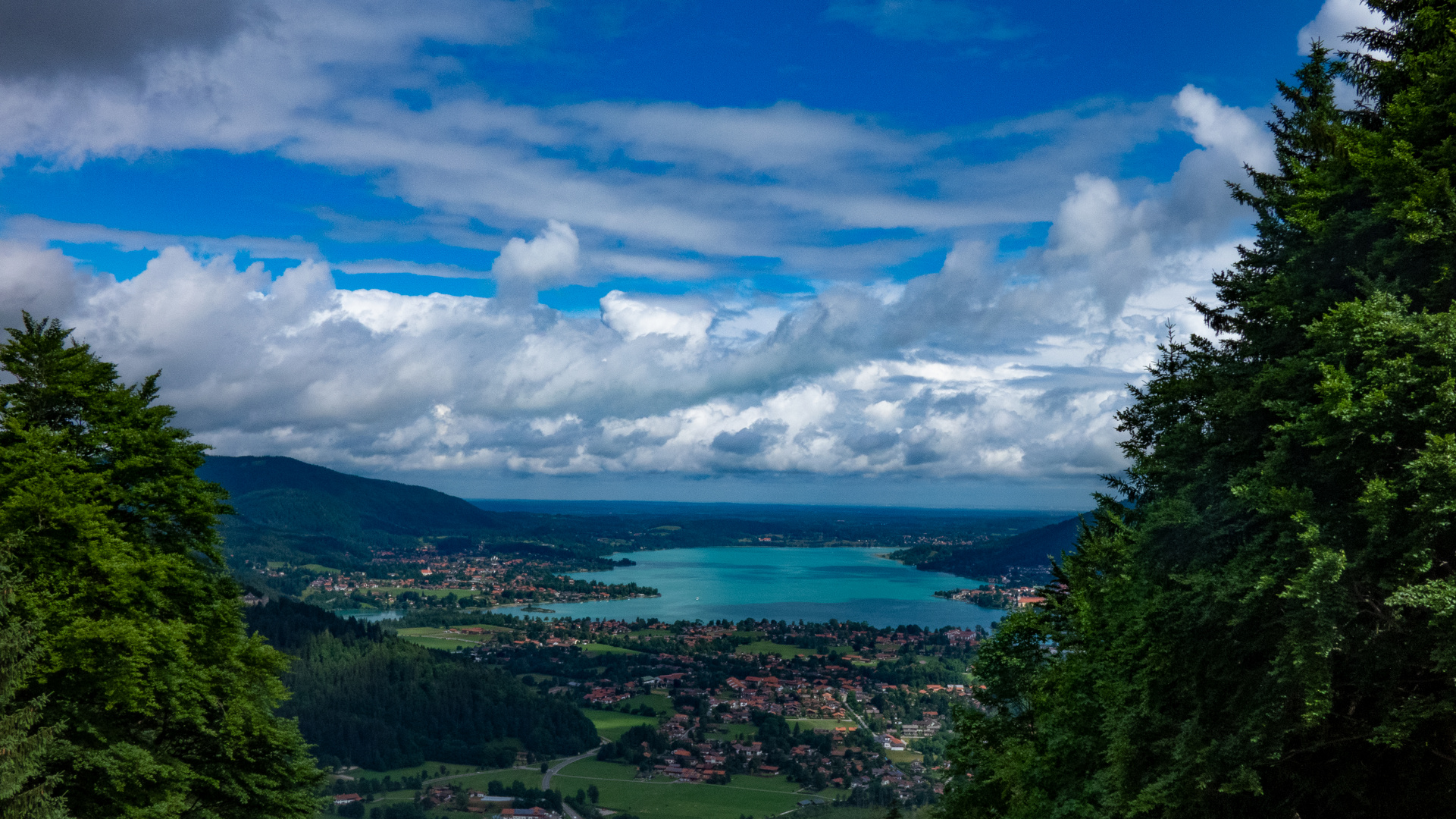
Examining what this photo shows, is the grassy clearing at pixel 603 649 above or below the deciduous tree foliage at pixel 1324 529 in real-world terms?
below

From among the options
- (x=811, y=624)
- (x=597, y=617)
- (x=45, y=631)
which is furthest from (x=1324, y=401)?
(x=597, y=617)

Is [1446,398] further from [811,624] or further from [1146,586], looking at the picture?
[811,624]

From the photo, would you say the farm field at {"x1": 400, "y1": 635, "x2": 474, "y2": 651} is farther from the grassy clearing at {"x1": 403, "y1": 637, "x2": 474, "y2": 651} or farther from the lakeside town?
the lakeside town

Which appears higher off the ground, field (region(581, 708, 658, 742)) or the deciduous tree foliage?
the deciduous tree foliage

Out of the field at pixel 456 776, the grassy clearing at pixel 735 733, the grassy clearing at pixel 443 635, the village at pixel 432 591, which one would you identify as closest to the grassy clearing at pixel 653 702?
the grassy clearing at pixel 735 733

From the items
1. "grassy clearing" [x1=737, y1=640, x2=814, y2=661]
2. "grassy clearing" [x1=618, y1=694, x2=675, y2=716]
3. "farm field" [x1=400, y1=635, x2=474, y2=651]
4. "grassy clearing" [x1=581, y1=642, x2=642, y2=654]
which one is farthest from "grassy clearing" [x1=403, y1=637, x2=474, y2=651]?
"grassy clearing" [x1=737, y1=640, x2=814, y2=661]

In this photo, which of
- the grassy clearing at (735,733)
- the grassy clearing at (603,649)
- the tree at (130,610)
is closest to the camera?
the tree at (130,610)

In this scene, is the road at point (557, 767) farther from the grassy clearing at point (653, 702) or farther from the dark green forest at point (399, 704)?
the grassy clearing at point (653, 702)

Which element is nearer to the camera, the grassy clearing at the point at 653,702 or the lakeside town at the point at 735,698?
the lakeside town at the point at 735,698
